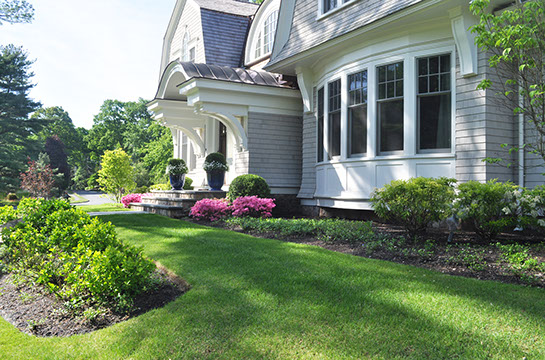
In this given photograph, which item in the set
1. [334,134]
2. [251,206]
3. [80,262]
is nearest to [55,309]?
[80,262]

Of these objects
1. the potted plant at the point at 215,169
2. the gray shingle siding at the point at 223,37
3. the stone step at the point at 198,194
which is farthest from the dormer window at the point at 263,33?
the stone step at the point at 198,194

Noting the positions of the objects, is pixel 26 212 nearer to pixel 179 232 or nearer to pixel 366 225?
pixel 179 232

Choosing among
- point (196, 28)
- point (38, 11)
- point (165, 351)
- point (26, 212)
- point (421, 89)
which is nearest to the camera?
point (165, 351)

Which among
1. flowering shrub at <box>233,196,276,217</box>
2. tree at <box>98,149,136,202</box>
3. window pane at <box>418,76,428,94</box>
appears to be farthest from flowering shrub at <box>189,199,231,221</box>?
tree at <box>98,149,136,202</box>

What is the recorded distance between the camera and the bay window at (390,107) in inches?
318

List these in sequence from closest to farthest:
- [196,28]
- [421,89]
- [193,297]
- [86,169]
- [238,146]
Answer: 1. [193,297]
2. [421,89]
3. [238,146]
4. [196,28]
5. [86,169]

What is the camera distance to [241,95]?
1161cm

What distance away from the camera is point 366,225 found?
689 cm

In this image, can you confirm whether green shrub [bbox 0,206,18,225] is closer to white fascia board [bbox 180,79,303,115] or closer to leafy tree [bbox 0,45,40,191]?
white fascia board [bbox 180,79,303,115]

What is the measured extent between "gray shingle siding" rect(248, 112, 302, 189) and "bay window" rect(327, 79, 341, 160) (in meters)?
2.45

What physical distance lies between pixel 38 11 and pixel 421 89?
18074 millimetres

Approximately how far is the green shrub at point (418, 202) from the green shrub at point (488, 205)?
19 cm

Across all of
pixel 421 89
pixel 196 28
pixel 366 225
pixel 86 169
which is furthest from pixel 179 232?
pixel 86 169

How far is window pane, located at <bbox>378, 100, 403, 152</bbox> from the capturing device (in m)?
8.07
